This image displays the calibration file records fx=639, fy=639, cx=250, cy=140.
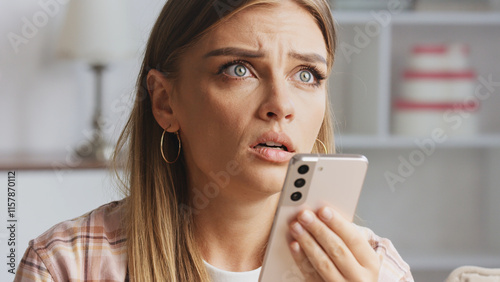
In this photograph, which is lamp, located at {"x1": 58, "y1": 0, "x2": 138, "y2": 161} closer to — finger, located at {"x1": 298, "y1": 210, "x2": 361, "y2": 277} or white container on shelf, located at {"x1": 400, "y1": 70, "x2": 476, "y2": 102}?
white container on shelf, located at {"x1": 400, "y1": 70, "x2": 476, "y2": 102}

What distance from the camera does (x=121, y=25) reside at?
7.18 feet

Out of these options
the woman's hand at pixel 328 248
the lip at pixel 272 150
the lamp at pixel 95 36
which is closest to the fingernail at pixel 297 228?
the woman's hand at pixel 328 248

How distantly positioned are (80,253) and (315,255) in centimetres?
36

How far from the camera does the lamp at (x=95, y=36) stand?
2148 mm

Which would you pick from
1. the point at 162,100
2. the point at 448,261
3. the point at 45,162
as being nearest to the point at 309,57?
the point at 162,100

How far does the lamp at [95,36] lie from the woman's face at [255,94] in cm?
127

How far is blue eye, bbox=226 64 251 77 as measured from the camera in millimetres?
902

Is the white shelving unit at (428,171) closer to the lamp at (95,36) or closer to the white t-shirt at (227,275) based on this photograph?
the lamp at (95,36)

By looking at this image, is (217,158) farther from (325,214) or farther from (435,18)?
(435,18)

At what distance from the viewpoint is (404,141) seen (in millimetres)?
2242

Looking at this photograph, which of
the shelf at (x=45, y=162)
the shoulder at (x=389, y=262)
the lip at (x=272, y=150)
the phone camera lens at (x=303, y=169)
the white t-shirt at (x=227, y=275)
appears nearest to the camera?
the phone camera lens at (x=303, y=169)

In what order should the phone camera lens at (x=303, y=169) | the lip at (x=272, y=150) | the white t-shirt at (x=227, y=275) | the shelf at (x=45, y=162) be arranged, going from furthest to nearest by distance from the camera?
1. the shelf at (x=45, y=162)
2. the white t-shirt at (x=227, y=275)
3. the lip at (x=272, y=150)
4. the phone camera lens at (x=303, y=169)

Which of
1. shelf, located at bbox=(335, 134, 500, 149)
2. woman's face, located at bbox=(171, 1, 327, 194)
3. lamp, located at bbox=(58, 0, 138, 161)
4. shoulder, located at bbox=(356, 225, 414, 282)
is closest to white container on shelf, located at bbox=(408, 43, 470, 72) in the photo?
shelf, located at bbox=(335, 134, 500, 149)

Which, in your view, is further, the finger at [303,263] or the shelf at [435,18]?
the shelf at [435,18]
